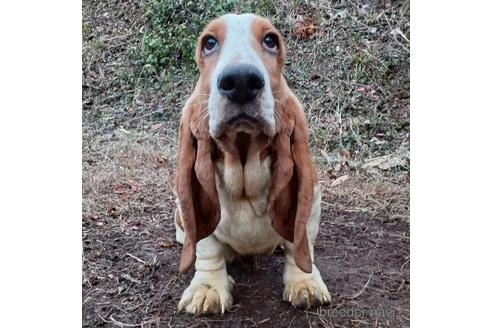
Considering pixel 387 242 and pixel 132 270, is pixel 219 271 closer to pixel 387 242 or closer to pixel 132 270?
pixel 132 270

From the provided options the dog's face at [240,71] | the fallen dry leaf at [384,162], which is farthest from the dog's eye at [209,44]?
the fallen dry leaf at [384,162]

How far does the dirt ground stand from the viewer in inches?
79.7

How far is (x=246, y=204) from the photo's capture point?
76.6 inches

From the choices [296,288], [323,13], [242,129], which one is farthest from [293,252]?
[323,13]

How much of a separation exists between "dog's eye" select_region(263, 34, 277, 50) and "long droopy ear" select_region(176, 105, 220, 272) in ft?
0.83

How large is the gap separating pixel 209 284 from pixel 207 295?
0.05 metres

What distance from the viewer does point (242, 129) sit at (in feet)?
5.66

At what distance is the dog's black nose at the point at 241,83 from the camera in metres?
1.62

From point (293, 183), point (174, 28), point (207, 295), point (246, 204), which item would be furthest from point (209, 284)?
point (174, 28)

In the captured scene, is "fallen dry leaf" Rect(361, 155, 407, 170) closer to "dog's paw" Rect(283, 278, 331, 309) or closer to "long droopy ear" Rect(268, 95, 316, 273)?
"long droopy ear" Rect(268, 95, 316, 273)

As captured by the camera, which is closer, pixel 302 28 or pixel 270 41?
pixel 270 41

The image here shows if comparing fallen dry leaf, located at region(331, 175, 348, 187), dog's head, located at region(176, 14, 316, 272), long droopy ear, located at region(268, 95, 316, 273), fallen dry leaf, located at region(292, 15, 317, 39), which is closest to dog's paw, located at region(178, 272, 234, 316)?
dog's head, located at region(176, 14, 316, 272)

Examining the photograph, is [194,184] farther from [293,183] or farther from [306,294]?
[306,294]

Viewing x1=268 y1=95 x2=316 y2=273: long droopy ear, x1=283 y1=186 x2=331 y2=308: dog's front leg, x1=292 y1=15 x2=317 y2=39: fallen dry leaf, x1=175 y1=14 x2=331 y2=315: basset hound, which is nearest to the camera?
x1=175 y1=14 x2=331 y2=315: basset hound
